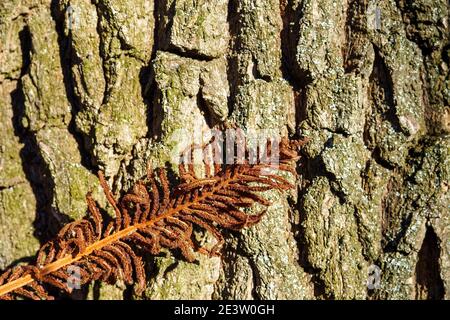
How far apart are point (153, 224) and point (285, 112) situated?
62 cm

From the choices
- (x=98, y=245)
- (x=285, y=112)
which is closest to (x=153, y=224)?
(x=98, y=245)

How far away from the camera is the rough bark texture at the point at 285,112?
2.04 meters

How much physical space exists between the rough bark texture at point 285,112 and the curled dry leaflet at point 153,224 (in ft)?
0.48

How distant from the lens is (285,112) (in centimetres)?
207

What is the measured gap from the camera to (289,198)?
2.13 m

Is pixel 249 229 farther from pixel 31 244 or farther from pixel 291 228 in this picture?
pixel 31 244

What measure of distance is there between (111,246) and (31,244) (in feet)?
1.73

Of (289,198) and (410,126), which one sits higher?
(410,126)

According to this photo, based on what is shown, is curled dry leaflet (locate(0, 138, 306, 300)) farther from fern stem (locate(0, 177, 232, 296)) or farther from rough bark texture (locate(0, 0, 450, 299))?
rough bark texture (locate(0, 0, 450, 299))

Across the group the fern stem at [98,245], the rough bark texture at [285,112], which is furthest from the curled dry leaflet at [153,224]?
the rough bark texture at [285,112]

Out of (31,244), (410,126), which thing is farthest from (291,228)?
(31,244)

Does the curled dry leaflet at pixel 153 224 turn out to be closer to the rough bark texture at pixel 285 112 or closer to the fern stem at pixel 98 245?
the fern stem at pixel 98 245

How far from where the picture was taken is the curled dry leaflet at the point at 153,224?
6.40 ft

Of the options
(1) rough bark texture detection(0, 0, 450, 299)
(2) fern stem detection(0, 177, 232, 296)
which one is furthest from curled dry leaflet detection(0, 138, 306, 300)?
(1) rough bark texture detection(0, 0, 450, 299)
